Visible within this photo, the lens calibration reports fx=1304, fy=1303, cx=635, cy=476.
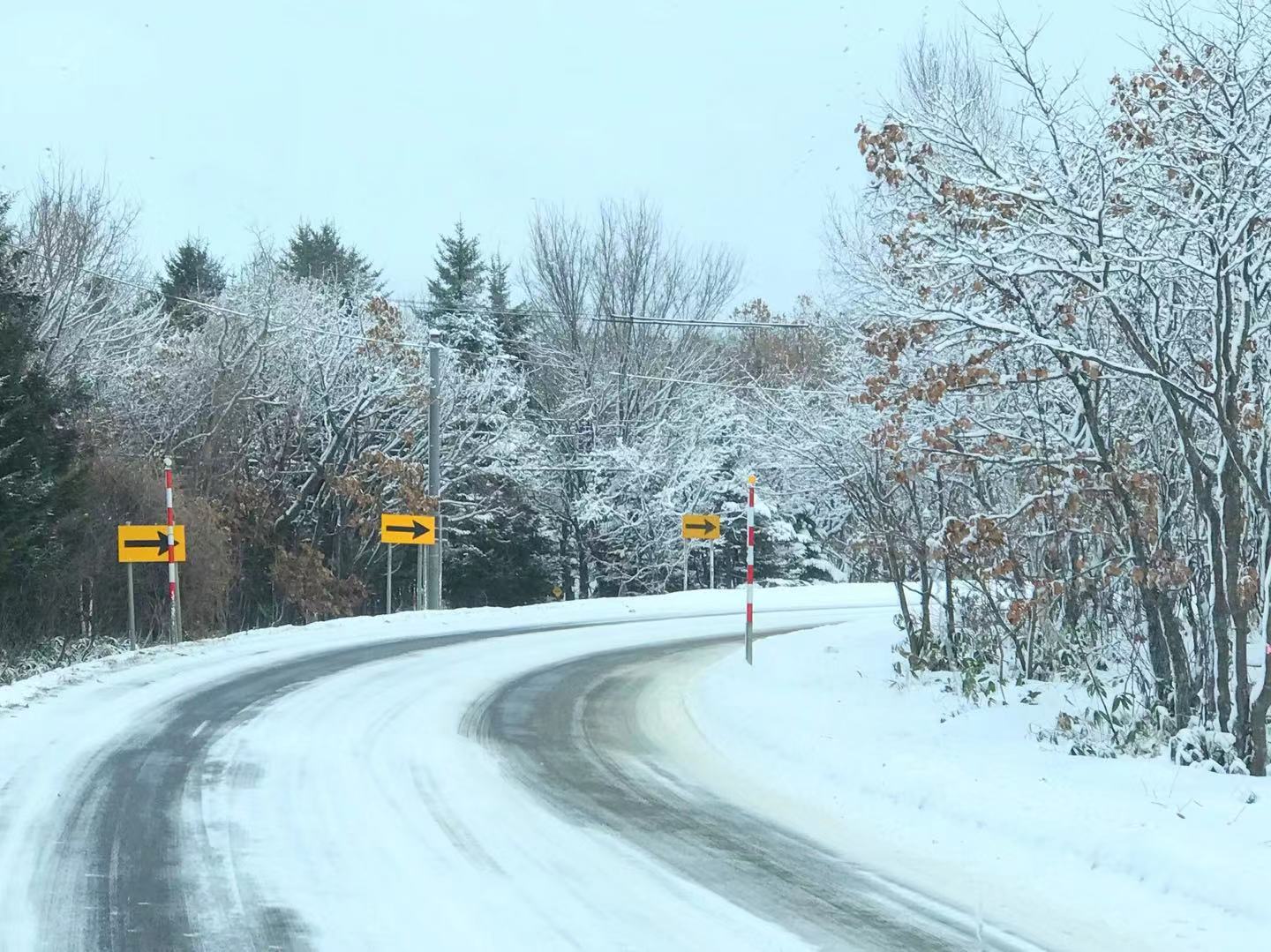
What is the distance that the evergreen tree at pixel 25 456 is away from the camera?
57.3ft

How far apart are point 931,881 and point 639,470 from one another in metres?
36.2

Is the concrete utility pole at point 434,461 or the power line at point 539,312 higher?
the power line at point 539,312

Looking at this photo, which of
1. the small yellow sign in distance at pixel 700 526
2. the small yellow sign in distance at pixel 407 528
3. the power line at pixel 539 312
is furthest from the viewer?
the power line at pixel 539 312

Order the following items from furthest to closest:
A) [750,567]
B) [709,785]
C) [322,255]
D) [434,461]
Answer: [322,255], [434,461], [750,567], [709,785]

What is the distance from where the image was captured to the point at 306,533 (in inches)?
1330

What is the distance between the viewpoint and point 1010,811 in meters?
7.56

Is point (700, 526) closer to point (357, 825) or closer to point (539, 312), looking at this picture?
point (357, 825)

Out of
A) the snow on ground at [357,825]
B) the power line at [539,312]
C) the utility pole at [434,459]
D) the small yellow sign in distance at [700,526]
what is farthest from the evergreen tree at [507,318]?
the snow on ground at [357,825]

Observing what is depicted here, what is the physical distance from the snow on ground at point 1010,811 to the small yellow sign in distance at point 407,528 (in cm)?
1443

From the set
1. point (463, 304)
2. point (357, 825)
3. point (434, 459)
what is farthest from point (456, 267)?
point (357, 825)

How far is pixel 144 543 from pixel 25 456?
2033mm

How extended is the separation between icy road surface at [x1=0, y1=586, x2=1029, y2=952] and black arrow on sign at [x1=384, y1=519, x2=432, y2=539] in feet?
38.1

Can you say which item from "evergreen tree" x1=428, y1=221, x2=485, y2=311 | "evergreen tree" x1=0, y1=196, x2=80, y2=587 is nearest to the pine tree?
"evergreen tree" x1=428, y1=221, x2=485, y2=311

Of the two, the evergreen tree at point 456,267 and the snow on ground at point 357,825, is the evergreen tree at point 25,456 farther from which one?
the evergreen tree at point 456,267
